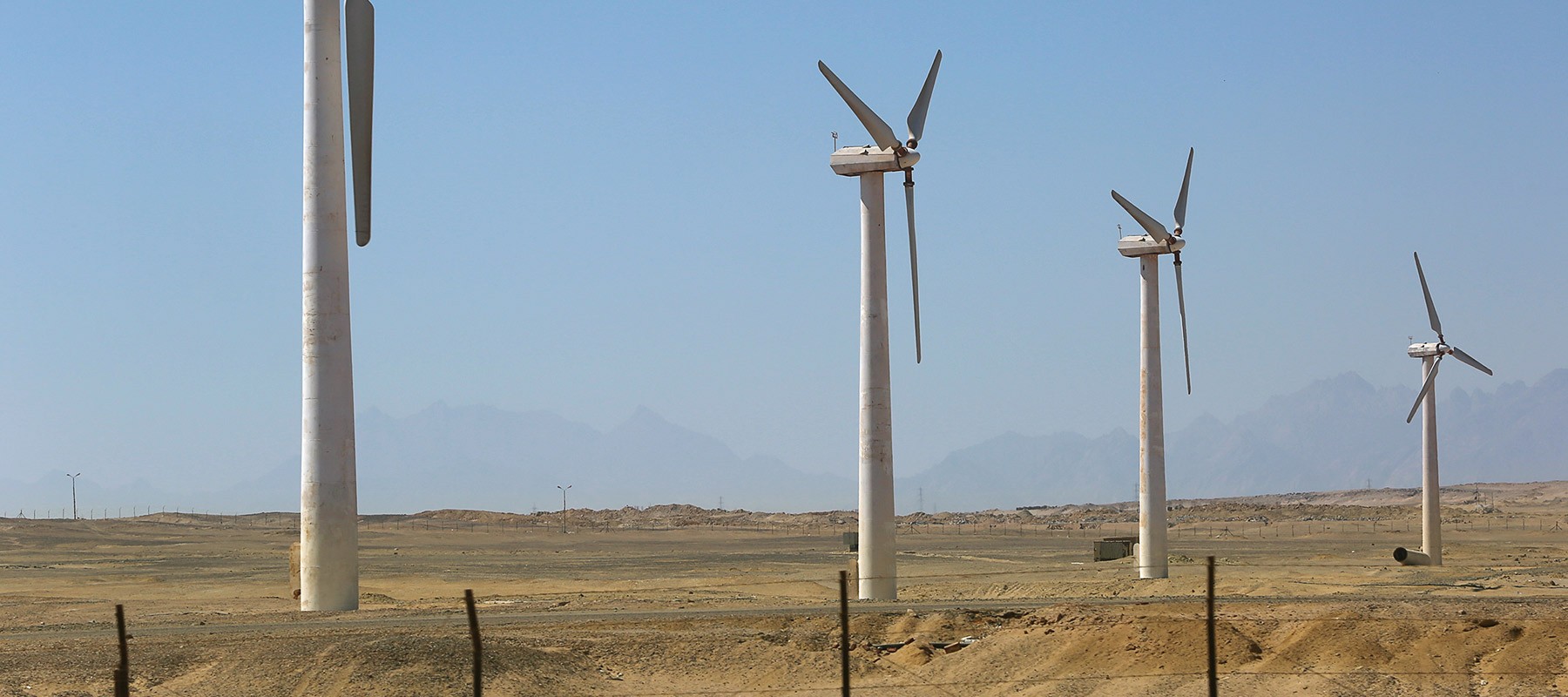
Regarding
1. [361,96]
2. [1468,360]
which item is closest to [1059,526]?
[1468,360]

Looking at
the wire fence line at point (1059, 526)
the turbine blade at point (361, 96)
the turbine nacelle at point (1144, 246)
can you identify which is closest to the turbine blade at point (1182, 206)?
the turbine nacelle at point (1144, 246)

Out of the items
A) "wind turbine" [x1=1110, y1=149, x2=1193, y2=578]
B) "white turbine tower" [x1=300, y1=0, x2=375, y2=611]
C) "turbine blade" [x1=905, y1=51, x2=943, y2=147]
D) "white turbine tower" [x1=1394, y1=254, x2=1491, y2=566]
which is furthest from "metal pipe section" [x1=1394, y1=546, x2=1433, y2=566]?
"white turbine tower" [x1=300, y1=0, x2=375, y2=611]

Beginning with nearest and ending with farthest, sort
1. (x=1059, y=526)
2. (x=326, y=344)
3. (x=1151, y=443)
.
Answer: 1. (x=326, y=344)
2. (x=1151, y=443)
3. (x=1059, y=526)

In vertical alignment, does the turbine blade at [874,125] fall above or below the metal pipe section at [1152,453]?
above

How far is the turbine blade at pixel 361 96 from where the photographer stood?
1385 inches

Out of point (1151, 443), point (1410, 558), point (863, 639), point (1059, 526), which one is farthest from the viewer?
point (1059, 526)

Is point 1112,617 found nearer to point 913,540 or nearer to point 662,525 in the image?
point 913,540

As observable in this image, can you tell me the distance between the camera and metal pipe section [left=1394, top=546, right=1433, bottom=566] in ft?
202

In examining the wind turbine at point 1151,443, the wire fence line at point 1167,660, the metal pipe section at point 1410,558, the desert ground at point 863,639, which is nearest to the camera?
the desert ground at point 863,639

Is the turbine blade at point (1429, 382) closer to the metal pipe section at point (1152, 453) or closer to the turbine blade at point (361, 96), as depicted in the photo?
the metal pipe section at point (1152, 453)

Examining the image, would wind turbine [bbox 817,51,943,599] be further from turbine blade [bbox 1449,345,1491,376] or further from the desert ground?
turbine blade [bbox 1449,345,1491,376]

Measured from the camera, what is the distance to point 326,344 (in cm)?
3394

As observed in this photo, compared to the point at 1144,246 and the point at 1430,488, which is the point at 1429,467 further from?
the point at 1144,246

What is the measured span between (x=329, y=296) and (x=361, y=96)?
4756 millimetres
